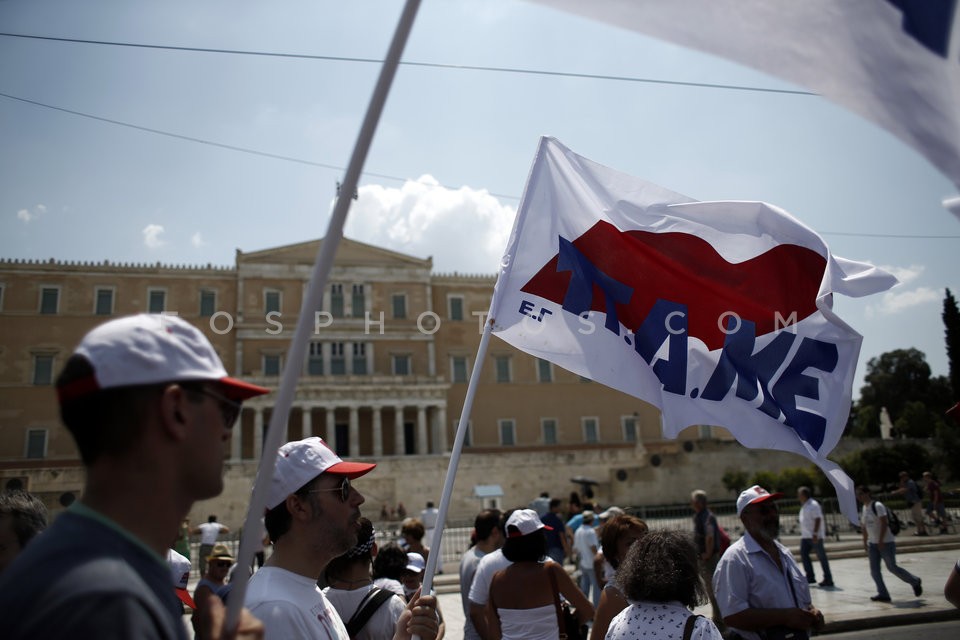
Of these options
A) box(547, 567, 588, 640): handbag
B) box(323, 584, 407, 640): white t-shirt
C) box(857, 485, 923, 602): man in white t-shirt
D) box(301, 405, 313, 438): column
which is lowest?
box(857, 485, 923, 602): man in white t-shirt

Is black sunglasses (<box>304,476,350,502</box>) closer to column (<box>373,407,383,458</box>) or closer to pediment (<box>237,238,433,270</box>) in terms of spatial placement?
column (<box>373,407,383,458</box>)

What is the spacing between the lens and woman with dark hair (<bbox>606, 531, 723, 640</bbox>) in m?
2.67

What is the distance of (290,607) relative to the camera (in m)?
2.24

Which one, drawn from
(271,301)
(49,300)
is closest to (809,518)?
(271,301)

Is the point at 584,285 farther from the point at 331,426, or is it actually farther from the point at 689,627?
the point at 331,426

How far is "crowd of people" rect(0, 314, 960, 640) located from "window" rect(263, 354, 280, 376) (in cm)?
3821

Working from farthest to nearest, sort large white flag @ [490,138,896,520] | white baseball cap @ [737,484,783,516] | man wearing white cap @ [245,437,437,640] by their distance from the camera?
1. white baseball cap @ [737,484,783,516]
2. large white flag @ [490,138,896,520]
3. man wearing white cap @ [245,437,437,640]

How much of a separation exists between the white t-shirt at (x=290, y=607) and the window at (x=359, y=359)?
42161 mm

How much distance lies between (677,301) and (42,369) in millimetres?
44330

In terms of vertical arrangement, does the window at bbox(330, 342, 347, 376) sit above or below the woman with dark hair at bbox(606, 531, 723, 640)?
above

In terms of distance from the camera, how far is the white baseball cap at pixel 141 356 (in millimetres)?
1241

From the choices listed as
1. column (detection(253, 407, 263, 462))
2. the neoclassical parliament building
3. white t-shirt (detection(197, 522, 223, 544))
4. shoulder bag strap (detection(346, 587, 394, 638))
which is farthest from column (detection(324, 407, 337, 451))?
shoulder bag strap (detection(346, 587, 394, 638))

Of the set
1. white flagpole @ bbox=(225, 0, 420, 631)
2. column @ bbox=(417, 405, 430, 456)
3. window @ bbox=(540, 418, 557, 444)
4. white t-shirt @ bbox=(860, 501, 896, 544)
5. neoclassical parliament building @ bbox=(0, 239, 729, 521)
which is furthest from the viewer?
window @ bbox=(540, 418, 557, 444)

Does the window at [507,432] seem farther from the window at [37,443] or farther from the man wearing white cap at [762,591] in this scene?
the man wearing white cap at [762,591]
